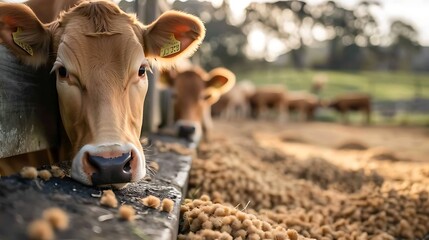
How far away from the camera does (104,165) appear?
7.63 feet

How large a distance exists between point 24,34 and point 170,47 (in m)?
0.99

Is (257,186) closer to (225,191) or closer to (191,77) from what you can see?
(225,191)

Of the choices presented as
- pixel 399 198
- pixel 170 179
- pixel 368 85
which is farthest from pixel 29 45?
pixel 368 85

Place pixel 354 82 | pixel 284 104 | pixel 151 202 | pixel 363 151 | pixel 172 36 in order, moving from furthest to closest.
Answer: pixel 354 82 < pixel 284 104 < pixel 363 151 < pixel 172 36 < pixel 151 202

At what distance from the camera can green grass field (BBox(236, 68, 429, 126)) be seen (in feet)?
92.8

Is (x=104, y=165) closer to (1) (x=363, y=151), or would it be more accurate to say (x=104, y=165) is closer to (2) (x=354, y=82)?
(1) (x=363, y=151)

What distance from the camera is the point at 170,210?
229cm

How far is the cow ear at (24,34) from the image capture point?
2.89 meters

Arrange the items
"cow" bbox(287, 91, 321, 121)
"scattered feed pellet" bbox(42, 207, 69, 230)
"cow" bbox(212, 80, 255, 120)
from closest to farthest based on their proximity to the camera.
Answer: "scattered feed pellet" bbox(42, 207, 69, 230) < "cow" bbox(212, 80, 255, 120) < "cow" bbox(287, 91, 321, 121)

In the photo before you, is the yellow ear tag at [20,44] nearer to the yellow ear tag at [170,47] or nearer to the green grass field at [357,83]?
the yellow ear tag at [170,47]

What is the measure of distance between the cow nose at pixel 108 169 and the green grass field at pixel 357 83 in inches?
917

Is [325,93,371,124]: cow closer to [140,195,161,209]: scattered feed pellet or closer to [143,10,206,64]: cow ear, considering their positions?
[143,10,206,64]: cow ear

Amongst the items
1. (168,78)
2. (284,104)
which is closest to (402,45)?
(284,104)

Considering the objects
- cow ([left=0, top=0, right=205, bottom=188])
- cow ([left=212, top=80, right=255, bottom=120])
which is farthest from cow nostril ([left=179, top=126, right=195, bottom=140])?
cow ([left=212, top=80, right=255, bottom=120])
